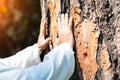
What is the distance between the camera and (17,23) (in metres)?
4.92

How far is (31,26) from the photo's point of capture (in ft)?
16.3

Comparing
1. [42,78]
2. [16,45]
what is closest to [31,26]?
[16,45]

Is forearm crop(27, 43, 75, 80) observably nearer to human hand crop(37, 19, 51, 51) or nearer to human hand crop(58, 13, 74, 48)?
human hand crop(58, 13, 74, 48)

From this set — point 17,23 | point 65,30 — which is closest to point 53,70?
point 65,30

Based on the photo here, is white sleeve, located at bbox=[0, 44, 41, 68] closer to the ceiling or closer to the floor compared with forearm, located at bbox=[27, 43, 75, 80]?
closer to the floor

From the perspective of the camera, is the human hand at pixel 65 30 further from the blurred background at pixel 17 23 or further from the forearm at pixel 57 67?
the blurred background at pixel 17 23

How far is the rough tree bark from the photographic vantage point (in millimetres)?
1414

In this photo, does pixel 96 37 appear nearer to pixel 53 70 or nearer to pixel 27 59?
pixel 53 70

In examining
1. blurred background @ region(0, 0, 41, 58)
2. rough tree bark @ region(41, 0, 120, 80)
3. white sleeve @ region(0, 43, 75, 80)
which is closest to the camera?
rough tree bark @ region(41, 0, 120, 80)

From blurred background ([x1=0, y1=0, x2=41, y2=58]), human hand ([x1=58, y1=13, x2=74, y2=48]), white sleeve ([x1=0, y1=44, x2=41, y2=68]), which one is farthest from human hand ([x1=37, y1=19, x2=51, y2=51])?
blurred background ([x1=0, y1=0, x2=41, y2=58])

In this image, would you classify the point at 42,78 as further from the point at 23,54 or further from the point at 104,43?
the point at 23,54

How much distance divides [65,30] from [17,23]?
10.9 ft

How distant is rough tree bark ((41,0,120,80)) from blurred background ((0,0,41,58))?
127 inches

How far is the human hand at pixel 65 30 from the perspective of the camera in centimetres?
161
